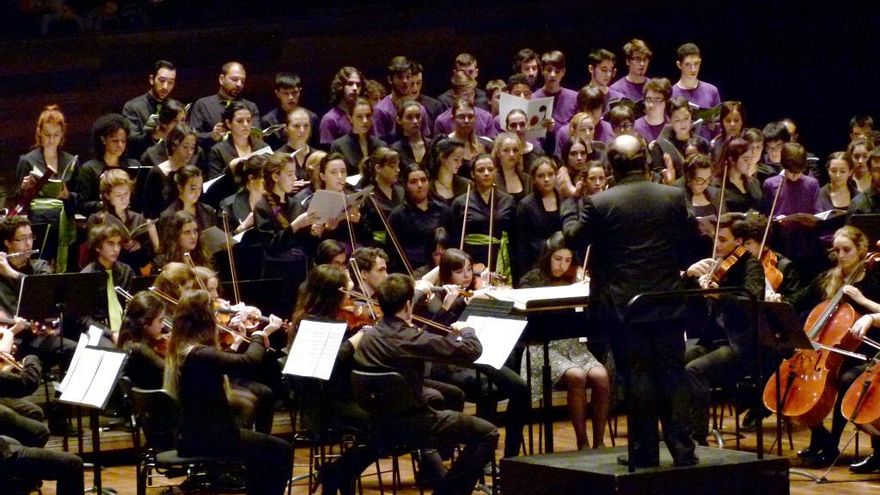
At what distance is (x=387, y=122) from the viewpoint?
30.0 ft

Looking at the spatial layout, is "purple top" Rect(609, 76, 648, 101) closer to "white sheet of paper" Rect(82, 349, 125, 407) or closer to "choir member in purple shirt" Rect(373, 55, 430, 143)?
"choir member in purple shirt" Rect(373, 55, 430, 143)

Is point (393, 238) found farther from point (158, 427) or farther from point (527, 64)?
point (527, 64)

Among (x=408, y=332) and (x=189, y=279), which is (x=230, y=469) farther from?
(x=408, y=332)

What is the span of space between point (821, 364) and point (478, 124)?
3038 millimetres

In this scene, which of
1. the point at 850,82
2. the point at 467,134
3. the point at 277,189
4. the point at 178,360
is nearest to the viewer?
the point at 178,360

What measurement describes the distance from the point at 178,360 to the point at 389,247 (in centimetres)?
225

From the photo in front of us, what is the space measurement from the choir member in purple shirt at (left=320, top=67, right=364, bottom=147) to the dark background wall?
57.9 inches

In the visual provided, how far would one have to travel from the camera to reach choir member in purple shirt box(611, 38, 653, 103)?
998cm

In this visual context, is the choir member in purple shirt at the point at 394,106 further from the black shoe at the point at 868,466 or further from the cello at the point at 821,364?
the black shoe at the point at 868,466

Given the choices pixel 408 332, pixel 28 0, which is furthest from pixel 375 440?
pixel 28 0

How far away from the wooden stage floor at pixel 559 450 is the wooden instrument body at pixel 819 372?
284mm

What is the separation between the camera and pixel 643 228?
5.32 metres

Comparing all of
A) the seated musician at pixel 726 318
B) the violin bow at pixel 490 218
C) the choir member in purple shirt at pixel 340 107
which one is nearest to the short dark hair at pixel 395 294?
the seated musician at pixel 726 318

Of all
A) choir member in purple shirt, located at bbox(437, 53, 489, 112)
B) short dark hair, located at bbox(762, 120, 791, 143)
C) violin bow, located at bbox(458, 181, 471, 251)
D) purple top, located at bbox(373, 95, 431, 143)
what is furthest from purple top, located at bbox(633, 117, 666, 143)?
violin bow, located at bbox(458, 181, 471, 251)
